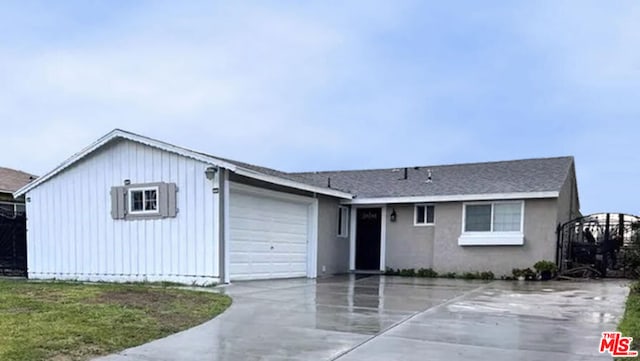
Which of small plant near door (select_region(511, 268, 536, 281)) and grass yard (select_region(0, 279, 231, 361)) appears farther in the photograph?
small plant near door (select_region(511, 268, 536, 281))

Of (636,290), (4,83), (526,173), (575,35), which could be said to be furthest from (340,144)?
(636,290)

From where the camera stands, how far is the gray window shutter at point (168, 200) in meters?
12.2

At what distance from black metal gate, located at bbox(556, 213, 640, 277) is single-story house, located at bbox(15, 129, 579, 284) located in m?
0.89

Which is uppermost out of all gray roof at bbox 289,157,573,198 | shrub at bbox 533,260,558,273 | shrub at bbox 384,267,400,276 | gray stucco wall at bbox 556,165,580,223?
gray roof at bbox 289,157,573,198

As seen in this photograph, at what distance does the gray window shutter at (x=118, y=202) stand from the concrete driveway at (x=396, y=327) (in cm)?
394

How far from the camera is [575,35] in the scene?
14.4m

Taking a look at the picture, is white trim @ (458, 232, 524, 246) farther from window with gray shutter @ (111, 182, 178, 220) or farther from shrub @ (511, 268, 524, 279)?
window with gray shutter @ (111, 182, 178, 220)

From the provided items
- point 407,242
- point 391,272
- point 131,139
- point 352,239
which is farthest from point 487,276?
point 131,139

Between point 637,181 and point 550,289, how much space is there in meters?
13.5

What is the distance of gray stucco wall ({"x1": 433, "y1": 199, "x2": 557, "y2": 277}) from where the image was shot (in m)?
15.3

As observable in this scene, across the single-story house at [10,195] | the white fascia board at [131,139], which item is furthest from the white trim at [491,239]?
the single-story house at [10,195]

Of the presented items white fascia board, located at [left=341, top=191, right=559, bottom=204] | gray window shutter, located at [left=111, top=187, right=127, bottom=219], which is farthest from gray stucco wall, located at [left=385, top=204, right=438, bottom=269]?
gray window shutter, located at [left=111, top=187, right=127, bottom=219]

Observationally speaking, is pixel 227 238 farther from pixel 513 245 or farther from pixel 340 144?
pixel 340 144

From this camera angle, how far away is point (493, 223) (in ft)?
52.7
